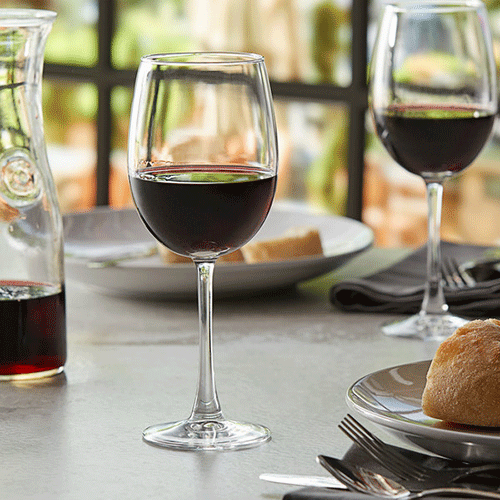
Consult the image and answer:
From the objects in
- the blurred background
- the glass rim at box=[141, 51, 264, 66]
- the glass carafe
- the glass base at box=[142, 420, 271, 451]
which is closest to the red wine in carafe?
the glass carafe

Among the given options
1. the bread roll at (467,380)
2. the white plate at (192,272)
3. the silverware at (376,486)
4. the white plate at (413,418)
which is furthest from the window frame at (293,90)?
the silverware at (376,486)

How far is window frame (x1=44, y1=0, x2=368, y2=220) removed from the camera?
3.34 m

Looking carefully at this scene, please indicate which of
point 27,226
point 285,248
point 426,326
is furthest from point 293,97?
point 27,226

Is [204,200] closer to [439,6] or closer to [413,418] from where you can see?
[413,418]

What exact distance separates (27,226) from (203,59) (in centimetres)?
32

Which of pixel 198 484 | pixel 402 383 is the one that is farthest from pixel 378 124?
pixel 198 484

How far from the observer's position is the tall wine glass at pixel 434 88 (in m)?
1.33

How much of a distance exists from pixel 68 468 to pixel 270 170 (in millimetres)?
295

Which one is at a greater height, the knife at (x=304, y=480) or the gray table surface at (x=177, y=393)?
the knife at (x=304, y=480)

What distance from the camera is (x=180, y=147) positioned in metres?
0.85

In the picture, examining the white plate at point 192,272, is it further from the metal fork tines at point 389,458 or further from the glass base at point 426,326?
the metal fork tines at point 389,458

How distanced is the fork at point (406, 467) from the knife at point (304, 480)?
0.11 ft

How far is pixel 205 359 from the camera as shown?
0.88m

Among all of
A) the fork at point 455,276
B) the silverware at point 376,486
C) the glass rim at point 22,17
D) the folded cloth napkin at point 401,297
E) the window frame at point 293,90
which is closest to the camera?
the silverware at point 376,486
